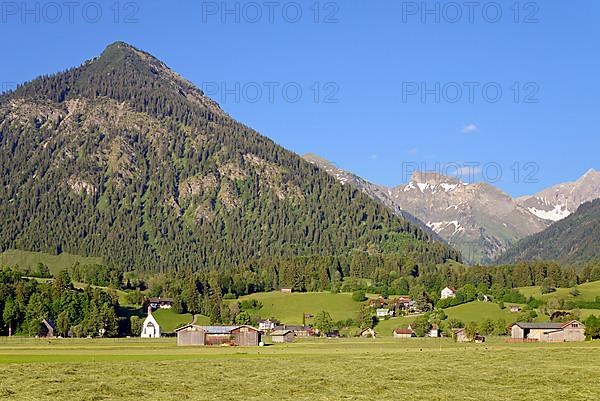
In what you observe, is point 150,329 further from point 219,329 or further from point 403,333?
point 403,333

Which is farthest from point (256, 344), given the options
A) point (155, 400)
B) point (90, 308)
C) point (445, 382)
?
point (155, 400)

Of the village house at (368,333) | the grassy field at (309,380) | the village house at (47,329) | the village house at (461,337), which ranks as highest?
the village house at (47,329)

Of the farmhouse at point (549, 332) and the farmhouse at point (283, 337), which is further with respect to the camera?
the farmhouse at point (549, 332)

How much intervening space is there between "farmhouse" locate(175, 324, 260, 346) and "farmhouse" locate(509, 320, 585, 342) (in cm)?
5336

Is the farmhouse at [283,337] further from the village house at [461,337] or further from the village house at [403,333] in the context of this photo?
the village house at [461,337]

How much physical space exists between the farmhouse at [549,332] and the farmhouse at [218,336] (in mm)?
53363

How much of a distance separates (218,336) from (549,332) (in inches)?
2545

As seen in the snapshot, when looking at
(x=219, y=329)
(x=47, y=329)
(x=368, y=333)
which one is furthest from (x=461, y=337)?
(x=47, y=329)

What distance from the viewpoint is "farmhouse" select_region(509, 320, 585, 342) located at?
162 metres

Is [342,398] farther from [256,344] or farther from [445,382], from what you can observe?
[256,344]

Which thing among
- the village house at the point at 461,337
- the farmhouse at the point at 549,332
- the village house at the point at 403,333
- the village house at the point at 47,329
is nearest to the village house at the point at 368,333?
the village house at the point at 403,333

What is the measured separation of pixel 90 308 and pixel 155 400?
155503 millimetres

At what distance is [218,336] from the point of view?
148750mm

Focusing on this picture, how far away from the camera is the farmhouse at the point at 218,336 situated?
14225cm
